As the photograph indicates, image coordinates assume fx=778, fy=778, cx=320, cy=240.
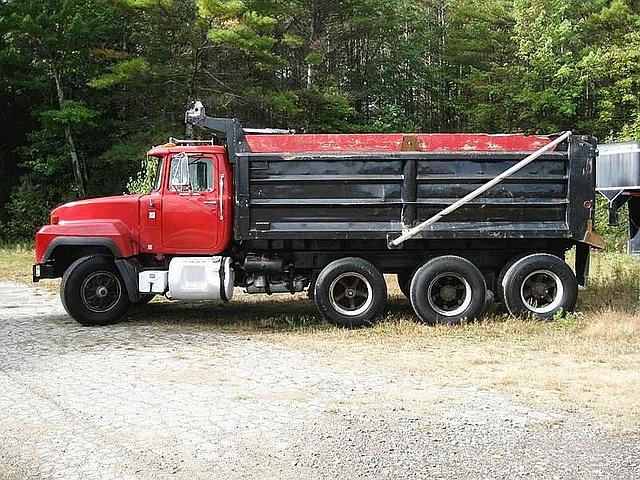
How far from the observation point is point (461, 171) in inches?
406

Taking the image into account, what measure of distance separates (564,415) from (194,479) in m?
3.10

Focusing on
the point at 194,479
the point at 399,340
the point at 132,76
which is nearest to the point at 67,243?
the point at 399,340

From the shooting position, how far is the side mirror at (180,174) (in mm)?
10492

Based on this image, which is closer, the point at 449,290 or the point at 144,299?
the point at 449,290

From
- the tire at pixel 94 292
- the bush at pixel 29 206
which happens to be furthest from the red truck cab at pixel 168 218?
the bush at pixel 29 206

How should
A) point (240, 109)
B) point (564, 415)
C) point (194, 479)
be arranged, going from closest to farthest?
point (194, 479), point (564, 415), point (240, 109)

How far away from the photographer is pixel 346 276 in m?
10.4

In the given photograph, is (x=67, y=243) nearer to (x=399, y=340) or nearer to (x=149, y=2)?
(x=399, y=340)

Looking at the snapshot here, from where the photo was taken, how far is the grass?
7102mm

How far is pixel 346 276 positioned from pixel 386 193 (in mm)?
1233

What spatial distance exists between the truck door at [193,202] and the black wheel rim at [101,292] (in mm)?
1027

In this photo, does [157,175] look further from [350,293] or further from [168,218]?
[350,293]

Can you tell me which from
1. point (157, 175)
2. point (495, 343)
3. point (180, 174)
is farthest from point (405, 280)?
point (157, 175)

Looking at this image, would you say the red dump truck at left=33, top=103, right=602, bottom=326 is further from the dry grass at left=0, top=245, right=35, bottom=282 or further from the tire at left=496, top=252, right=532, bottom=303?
the dry grass at left=0, top=245, right=35, bottom=282
